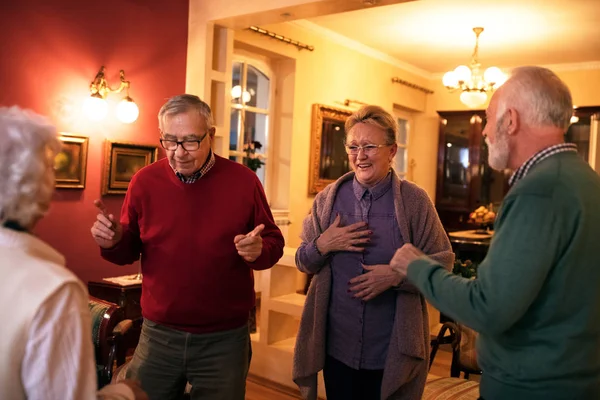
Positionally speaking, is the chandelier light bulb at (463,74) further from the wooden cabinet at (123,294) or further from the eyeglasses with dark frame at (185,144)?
the eyeglasses with dark frame at (185,144)

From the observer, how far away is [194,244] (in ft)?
6.20

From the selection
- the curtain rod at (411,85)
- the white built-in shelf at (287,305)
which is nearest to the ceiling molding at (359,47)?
the curtain rod at (411,85)

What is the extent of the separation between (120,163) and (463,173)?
17.9ft

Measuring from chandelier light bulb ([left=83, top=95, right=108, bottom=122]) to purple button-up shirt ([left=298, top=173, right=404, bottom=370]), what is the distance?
206cm

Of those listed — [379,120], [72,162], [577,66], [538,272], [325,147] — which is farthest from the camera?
[577,66]

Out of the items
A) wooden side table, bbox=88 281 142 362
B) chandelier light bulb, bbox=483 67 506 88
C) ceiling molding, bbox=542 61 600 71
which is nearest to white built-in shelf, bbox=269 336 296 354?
wooden side table, bbox=88 281 142 362

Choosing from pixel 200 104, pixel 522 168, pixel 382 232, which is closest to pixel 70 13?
pixel 200 104

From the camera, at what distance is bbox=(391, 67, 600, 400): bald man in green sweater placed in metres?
1.18

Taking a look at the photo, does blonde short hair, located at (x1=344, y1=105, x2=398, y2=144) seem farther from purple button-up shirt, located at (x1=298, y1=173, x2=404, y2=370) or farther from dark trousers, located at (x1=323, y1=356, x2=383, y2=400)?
dark trousers, located at (x1=323, y1=356, x2=383, y2=400)

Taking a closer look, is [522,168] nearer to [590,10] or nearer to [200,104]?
[200,104]

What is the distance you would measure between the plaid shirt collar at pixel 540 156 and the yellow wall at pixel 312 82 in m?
4.03

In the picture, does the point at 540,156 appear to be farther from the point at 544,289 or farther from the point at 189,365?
the point at 189,365

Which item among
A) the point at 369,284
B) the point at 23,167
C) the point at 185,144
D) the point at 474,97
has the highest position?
the point at 474,97

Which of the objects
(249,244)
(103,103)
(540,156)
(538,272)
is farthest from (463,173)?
(538,272)
